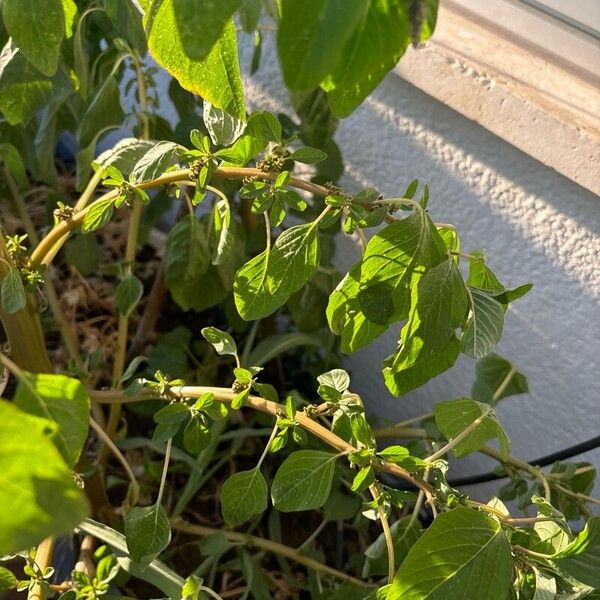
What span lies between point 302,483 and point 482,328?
0.43ft

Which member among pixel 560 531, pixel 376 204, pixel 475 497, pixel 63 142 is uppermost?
pixel 376 204

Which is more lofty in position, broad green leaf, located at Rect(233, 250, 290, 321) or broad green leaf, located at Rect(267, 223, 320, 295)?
broad green leaf, located at Rect(267, 223, 320, 295)

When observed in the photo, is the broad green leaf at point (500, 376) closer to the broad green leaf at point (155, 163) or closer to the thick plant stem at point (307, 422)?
the thick plant stem at point (307, 422)

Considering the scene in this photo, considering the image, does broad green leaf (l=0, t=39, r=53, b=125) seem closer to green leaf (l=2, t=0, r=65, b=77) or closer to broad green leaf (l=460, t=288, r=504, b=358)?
green leaf (l=2, t=0, r=65, b=77)

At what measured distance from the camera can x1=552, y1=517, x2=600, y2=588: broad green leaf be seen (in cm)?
38

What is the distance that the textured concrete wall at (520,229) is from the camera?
2.22 ft

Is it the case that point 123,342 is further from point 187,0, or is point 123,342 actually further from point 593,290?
point 187,0

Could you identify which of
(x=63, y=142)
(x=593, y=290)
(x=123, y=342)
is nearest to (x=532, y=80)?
(x=593, y=290)

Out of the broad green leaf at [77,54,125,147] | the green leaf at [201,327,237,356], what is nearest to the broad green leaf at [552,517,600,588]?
the green leaf at [201,327,237,356]

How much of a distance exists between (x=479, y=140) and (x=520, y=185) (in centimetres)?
6

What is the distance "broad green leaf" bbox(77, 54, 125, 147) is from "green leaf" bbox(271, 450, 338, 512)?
13.0 inches

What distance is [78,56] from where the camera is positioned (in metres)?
0.55

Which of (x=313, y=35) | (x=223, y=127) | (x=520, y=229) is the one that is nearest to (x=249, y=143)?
(x=223, y=127)

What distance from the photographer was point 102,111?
0.63 m
